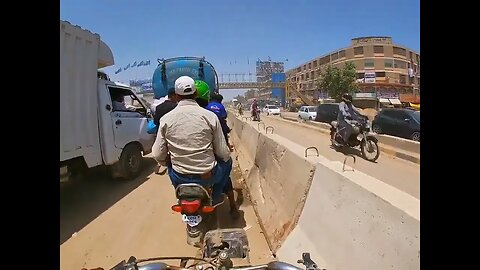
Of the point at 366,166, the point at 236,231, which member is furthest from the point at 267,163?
the point at 366,166

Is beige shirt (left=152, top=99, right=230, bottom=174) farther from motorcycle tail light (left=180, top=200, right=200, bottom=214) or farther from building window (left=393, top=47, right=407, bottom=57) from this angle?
building window (left=393, top=47, right=407, bottom=57)

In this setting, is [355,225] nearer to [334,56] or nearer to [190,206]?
[190,206]

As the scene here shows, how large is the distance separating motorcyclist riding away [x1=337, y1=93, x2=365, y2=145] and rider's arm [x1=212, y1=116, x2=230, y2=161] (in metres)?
6.70

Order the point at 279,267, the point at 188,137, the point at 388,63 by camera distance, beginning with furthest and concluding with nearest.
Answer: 1. the point at 388,63
2. the point at 188,137
3. the point at 279,267

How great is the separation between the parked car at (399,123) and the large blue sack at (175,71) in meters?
9.75

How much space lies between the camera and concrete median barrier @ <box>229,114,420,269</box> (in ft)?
5.57

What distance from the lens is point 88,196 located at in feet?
19.9

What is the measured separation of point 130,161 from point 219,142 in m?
4.18

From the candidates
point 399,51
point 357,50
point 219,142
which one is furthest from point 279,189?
point 399,51

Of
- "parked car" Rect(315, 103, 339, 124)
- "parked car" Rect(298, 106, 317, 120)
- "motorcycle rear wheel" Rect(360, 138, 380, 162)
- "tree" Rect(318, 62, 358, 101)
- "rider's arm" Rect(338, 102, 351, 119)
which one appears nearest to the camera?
"motorcycle rear wheel" Rect(360, 138, 380, 162)

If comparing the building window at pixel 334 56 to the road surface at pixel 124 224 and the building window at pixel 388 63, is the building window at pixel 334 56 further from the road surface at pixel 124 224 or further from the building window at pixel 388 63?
the road surface at pixel 124 224

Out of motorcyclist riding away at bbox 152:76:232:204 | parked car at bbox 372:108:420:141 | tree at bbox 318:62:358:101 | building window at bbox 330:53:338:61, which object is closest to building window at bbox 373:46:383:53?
building window at bbox 330:53:338:61
